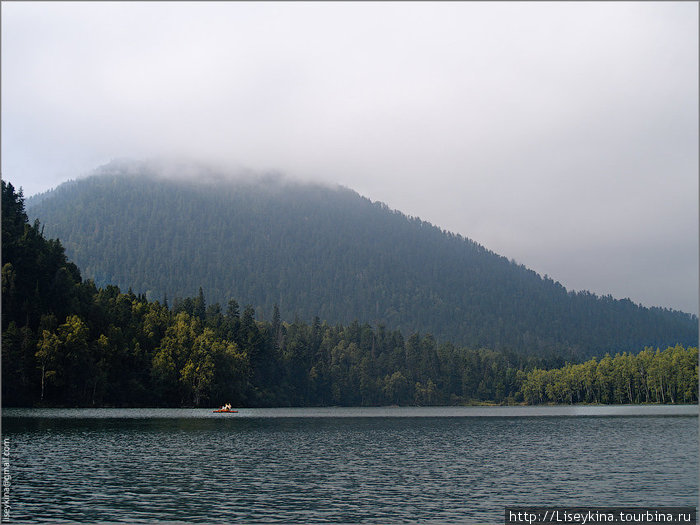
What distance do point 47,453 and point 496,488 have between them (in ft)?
140

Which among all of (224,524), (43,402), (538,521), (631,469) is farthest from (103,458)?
(43,402)

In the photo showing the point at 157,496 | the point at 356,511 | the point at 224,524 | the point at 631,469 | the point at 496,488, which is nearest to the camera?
the point at 224,524

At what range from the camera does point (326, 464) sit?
61750 millimetres

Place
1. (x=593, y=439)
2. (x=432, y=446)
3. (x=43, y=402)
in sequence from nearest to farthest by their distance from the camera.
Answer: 1. (x=432, y=446)
2. (x=593, y=439)
3. (x=43, y=402)

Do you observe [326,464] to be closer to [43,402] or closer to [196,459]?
[196,459]

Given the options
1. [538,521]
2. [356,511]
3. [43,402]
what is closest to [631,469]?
[538,521]

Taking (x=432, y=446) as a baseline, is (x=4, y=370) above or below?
above

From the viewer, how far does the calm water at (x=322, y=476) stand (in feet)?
132

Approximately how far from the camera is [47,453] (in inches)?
2552

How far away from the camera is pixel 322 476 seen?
54.2 metres

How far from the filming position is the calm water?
4025 centimetres

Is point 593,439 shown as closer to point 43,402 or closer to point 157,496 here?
point 157,496

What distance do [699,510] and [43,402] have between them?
5605 inches

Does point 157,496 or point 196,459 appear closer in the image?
point 157,496
